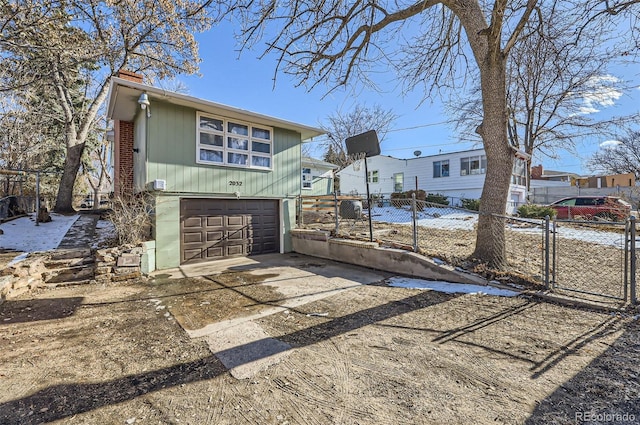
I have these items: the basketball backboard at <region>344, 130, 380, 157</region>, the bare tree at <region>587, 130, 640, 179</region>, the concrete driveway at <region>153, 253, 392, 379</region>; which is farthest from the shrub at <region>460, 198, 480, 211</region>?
the bare tree at <region>587, 130, 640, 179</region>

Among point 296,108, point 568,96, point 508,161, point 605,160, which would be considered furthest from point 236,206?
point 605,160

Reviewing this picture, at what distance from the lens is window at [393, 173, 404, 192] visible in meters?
23.5

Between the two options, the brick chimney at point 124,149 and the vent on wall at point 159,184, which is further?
the brick chimney at point 124,149

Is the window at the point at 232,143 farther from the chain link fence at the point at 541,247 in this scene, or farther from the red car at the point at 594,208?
the red car at the point at 594,208

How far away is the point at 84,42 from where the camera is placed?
8.34 metres

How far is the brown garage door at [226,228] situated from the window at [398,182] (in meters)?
16.3

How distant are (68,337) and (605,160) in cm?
4087

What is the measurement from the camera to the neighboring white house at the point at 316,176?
1819 cm

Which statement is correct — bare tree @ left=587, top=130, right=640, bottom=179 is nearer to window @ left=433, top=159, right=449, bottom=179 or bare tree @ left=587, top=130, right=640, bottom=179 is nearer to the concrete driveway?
window @ left=433, top=159, right=449, bottom=179

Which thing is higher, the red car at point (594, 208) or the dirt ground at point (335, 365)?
the red car at point (594, 208)

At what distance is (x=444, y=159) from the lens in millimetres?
20422

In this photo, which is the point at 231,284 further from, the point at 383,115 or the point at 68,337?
the point at 383,115

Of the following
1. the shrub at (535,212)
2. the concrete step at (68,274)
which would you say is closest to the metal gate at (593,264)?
Answer: the shrub at (535,212)

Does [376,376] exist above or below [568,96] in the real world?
below
